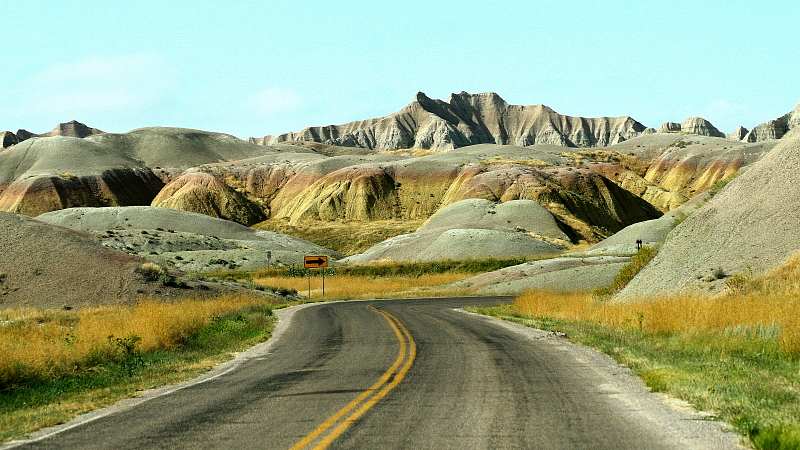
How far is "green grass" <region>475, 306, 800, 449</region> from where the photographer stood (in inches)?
320

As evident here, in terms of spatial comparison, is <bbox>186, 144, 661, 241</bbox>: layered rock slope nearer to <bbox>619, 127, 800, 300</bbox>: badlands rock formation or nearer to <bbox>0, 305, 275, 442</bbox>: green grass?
<bbox>619, 127, 800, 300</bbox>: badlands rock formation

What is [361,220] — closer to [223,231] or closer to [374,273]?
[223,231]

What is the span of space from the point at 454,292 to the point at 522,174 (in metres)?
77.9

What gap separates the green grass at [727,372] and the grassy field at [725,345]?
0.01m

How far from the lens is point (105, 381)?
13.6 m

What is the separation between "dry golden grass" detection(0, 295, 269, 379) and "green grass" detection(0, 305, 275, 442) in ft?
0.89

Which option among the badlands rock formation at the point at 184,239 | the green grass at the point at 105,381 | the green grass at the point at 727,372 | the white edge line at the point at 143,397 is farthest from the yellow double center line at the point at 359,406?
the badlands rock formation at the point at 184,239

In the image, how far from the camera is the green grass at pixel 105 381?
10273mm

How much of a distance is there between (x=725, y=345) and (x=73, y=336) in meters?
15.4

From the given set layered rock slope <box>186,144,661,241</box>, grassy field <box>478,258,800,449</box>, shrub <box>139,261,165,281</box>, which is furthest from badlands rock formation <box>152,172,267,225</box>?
grassy field <box>478,258,800,449</box>

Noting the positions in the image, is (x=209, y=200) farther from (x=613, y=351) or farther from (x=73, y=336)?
(x=613, y=351)

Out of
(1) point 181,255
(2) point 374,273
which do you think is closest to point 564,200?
(2) point 374,273

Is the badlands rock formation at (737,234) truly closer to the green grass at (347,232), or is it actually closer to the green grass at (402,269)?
the green grass at (402,269)

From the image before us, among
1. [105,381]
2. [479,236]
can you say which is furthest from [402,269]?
[105,381]
